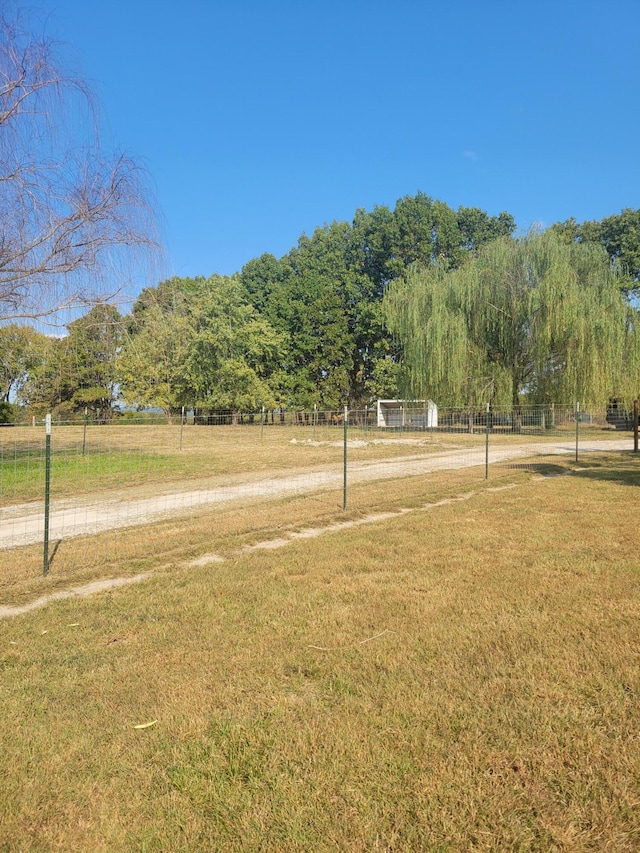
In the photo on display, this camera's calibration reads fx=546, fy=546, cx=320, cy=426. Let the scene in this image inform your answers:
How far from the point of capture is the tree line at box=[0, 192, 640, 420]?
11.4 metres

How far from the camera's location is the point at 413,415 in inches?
1266

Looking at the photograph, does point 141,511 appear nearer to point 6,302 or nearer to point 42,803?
point 6,302

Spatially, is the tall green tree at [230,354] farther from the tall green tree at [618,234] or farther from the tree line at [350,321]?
Answer: the tall green tree at [618,234]

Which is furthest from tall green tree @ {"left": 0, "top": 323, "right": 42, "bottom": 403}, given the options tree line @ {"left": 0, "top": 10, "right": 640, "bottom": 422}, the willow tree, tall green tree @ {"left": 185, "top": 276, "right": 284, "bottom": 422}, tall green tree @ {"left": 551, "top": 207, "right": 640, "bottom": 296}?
tall green tree @ {"left": 551, "top": 207, "right": 640, "bottom": 296}

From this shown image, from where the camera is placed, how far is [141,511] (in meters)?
8.49

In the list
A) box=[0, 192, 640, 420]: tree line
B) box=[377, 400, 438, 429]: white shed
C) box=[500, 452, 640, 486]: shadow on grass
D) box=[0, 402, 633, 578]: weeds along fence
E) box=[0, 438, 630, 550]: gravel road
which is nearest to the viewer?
box=[0, 402, 633, 578]: weeds along fence

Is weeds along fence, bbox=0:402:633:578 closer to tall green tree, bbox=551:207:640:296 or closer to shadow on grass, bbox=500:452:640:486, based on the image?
shadow on grass, bbox=500:452:640:486

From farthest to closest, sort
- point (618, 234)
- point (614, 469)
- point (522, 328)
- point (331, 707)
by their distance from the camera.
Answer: point (618, 234)
point (522, 328)
point (614, 469)
point (331, 707)

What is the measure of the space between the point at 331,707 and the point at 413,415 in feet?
98.7

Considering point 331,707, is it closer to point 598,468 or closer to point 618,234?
point 598,468

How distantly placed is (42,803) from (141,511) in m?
6.67

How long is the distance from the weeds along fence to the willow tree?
5.66 ft

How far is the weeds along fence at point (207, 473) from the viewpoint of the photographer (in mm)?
6859

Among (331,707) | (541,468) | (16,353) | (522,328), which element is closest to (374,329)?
(522,328)
